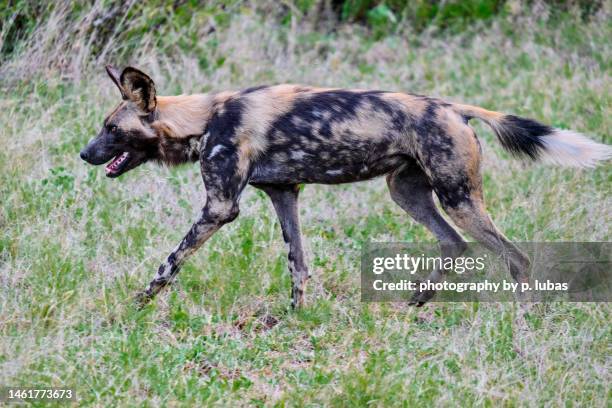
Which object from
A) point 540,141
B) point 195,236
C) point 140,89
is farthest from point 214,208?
point 540,141

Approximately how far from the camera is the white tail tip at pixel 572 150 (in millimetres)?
4723

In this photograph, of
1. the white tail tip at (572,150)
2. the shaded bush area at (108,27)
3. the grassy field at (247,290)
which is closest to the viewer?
the grassy field at (247,290)

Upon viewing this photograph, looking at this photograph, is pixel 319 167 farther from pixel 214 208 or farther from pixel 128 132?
pixel 128 132

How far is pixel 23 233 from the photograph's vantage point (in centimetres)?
505

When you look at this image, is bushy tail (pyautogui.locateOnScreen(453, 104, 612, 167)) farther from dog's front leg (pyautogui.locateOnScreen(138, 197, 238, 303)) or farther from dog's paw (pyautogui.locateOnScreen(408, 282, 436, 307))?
dog's front leg (pyautogui.locateOnScreen(138, 197, 238, 303))

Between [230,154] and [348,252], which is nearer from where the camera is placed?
[230,154]

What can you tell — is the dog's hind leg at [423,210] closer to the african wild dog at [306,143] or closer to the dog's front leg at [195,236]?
the african wild dog at [306,143]

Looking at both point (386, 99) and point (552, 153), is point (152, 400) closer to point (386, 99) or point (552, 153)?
point (386, 99)

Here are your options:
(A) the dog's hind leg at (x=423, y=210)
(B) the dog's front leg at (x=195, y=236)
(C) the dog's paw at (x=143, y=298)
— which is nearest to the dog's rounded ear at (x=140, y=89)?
(B) the dog's front leg at (x=195, y=236)

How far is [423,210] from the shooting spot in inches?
198

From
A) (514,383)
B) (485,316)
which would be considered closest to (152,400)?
(514,383)

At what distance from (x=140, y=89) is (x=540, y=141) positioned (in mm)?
1977

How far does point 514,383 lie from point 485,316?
71cm

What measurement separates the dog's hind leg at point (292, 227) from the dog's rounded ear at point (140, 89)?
67 centimetres
